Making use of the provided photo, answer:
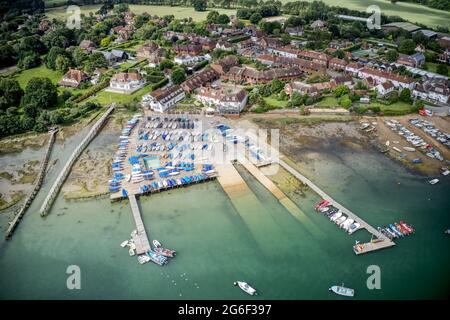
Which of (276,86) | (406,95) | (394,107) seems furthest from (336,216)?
(406,95)

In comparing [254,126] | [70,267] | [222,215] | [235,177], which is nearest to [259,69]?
[254,126]

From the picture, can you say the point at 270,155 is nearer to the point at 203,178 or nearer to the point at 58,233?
the point at 203,178

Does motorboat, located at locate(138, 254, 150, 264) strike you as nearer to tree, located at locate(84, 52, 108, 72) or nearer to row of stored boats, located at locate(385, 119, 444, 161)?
row of stored boats, located at locate(385, 119, 444, 161)

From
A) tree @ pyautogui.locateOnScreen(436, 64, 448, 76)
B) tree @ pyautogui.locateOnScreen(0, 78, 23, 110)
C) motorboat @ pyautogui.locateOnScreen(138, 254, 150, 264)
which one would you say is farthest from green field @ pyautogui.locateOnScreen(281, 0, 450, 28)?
motorboat @ pyautogui.locateOnScreen(138, 254, 150, 264)

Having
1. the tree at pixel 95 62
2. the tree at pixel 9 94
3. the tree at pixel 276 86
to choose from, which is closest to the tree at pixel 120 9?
the tree at pixel 95 62

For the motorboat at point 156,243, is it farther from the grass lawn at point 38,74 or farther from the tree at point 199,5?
the tree at point 199,5

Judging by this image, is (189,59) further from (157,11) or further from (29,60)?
(157,11)
